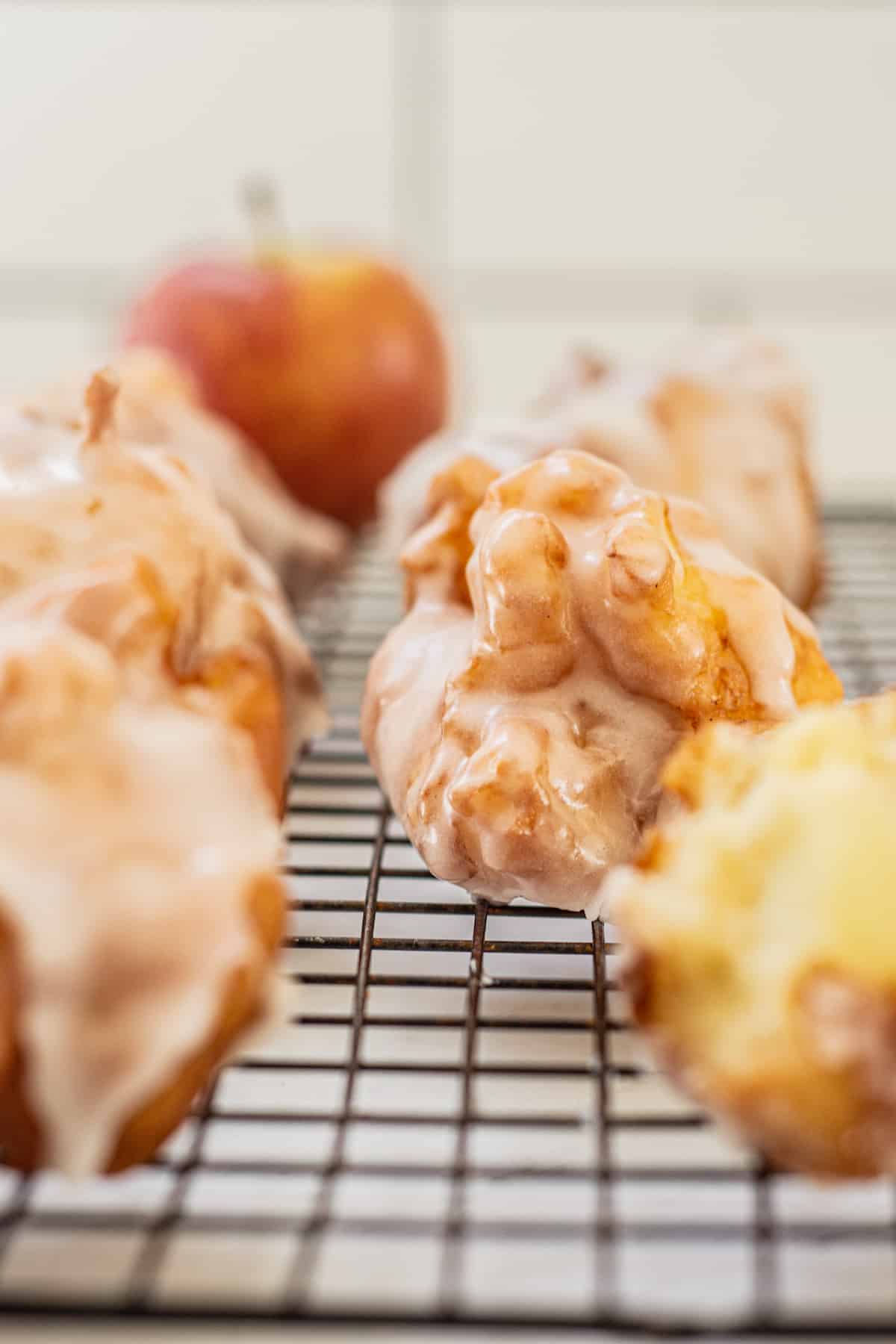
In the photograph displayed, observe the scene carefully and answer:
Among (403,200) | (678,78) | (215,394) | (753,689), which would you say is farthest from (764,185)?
(753,689)

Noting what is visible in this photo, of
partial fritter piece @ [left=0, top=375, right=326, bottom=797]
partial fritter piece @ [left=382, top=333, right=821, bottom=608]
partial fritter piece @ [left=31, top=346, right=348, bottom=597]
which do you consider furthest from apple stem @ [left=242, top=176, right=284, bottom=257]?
partial fritter piece @ [left=0, top=375, right=326, bottom=797]

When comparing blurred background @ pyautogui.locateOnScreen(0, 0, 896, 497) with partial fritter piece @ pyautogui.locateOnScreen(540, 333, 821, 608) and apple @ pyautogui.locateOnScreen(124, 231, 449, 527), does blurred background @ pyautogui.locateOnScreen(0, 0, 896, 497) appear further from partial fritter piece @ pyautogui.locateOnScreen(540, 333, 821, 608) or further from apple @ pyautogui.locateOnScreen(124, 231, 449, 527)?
partial fritter piece @ pyautogui.locateOnScreen(540, 333, 821, 608)

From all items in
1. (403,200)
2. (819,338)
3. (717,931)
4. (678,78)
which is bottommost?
(819,338)

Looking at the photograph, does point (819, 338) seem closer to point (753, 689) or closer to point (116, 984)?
point (753, 689)

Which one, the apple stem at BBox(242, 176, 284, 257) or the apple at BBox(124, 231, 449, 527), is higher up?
the apple stem at BBox(242, 176, 284, 257)

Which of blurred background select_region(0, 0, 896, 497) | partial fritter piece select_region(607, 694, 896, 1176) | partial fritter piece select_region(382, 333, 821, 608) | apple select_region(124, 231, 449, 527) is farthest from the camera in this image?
blurred background select_region(0, 0, 896, 497)

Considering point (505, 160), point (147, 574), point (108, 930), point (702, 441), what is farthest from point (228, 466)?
point (505, 160)

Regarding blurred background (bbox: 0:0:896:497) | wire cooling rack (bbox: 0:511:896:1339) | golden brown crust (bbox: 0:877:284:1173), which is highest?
golden brown crust (bbox: 0:877:284:1173)
